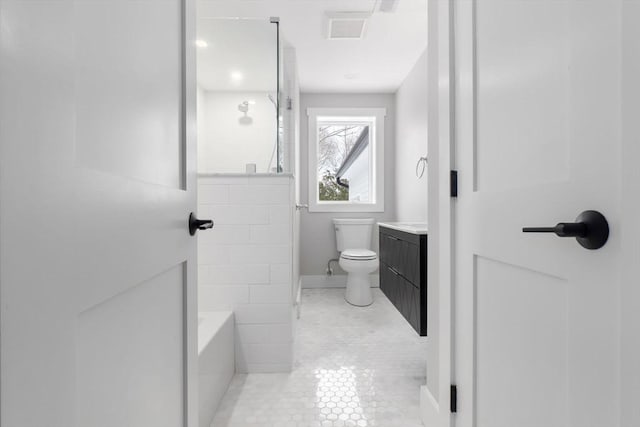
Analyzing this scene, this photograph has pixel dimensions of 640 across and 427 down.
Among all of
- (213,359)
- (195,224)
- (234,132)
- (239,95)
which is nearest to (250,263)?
(213,359)

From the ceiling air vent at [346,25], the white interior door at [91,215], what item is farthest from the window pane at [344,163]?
the white interior door at [91,215]

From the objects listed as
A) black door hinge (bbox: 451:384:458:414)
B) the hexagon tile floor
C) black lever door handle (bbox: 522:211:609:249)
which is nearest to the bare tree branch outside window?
the hexagon tile floor

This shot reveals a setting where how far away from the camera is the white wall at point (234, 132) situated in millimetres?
2354

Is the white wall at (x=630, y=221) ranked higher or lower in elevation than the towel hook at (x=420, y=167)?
lower

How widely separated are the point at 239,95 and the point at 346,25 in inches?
37.6

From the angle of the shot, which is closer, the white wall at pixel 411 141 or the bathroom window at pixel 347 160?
the white wall at pixel 411 141

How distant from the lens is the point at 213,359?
149 cm

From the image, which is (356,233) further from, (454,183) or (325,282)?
(454,183)

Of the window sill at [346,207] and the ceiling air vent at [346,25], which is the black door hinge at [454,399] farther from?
the window sill at [346,207]

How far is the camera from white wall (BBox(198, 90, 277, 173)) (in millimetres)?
2354

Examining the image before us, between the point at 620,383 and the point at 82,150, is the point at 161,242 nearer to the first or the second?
the point at 82,150

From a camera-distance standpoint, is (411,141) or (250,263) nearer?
(250,263)

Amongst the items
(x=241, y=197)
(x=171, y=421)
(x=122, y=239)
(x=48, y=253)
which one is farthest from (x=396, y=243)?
(x=48, y=253)

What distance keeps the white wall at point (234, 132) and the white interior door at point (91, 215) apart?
1558mm
